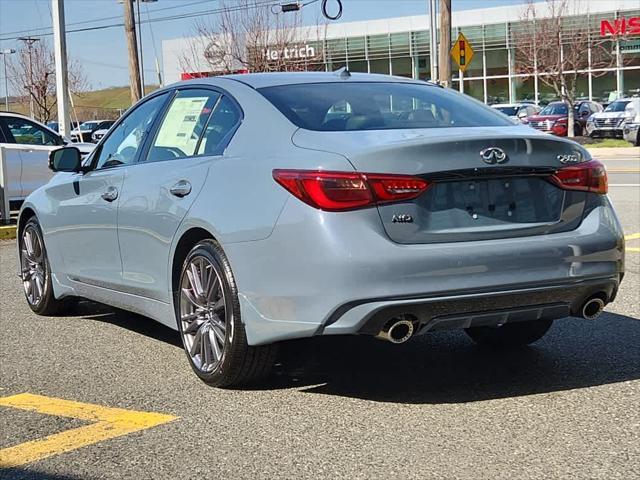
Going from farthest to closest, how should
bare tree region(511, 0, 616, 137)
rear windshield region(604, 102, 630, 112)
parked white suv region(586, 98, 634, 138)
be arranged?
bare tree region(511, 0, 616, 137) → rear windshield region(604, 102, 630, 112) → parked white suv region(586, 98, 634, 138)

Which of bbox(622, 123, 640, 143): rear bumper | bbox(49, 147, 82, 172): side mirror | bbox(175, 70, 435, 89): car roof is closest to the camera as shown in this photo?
bbox(175, 70, 435, 89): car roof

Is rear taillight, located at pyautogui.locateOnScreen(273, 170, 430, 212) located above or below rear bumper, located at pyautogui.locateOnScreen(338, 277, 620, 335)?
above

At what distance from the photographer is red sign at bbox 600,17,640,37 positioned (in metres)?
46.7

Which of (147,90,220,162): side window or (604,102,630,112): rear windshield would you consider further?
(604,102,630,112): rear windshield

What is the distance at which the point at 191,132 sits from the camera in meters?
5.42

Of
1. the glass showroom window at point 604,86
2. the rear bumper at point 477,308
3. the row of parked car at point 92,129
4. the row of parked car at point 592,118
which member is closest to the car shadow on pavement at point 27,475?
the rear bumper at point 477,308

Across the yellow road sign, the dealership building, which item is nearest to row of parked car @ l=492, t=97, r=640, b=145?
the dealership building

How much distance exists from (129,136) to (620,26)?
146 ft

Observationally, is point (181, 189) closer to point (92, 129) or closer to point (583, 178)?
point (583, 178)

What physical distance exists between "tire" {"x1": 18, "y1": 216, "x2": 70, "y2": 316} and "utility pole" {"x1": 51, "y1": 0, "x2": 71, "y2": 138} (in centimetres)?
1211

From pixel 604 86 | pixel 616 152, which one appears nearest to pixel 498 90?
pixel 604 86

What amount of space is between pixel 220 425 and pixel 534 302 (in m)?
1.53

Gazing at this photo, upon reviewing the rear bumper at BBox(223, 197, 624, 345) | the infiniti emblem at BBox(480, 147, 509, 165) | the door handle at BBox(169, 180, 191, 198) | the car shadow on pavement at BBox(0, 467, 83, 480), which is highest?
the infiniti emblem at BBox(480, 147, 509, 165)

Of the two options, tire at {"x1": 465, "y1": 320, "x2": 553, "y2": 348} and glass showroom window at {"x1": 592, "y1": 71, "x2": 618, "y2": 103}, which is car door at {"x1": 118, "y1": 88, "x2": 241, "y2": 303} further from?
glass showroom window at {"x1": 592, "y1": 71, "x2": 618, "y2": 103}
